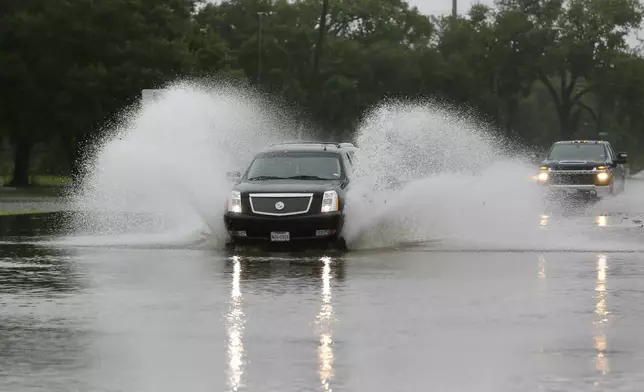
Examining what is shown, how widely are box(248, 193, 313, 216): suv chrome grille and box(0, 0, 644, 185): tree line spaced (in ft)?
130

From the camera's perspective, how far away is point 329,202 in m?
24.2

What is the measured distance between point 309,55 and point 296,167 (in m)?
87.7

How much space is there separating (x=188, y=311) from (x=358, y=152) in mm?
12902

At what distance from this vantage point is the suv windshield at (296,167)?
1016 inches

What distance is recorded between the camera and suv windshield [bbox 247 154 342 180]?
2581cm

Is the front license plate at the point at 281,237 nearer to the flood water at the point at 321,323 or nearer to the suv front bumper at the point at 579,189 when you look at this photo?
the flood water at the point at 321,323

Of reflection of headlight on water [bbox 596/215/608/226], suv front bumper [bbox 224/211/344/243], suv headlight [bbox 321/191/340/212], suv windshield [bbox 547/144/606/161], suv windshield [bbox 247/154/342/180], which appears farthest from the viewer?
suv windshield [bbox 547/144/606/161]

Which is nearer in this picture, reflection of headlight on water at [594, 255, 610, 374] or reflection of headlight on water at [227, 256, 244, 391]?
reflection of headlight on water at [227, 256, 244, 391]

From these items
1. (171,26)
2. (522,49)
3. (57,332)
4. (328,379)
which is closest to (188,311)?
(57,332)

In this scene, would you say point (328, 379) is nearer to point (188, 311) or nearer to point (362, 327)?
point (362, 327)

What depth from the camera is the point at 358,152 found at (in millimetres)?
27984

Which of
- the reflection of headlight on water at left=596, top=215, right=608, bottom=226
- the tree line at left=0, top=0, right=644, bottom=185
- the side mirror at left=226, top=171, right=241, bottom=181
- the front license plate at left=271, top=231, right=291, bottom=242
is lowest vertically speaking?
the reflection of headlight on water at left=596, top=215, right=608, bottom=226

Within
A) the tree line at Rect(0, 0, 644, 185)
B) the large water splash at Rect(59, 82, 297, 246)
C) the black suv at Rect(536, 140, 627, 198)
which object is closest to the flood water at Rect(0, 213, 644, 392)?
the large water splash at Rect(59, 82, 297, 246)

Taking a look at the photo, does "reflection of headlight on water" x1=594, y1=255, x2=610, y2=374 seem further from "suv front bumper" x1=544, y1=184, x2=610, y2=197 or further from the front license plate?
"suv front bumper" x1=544, y1=184, x2=610, y2=197
